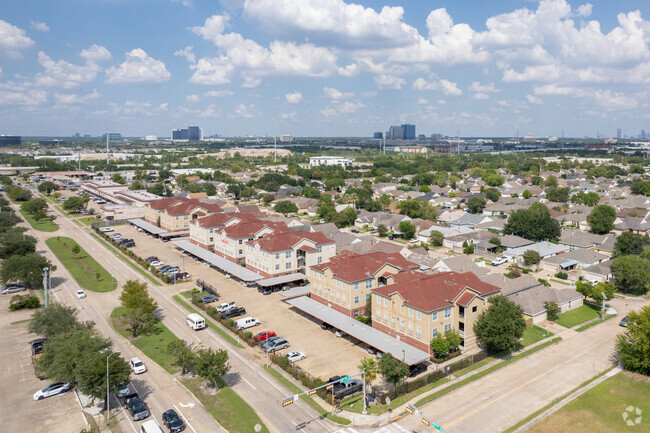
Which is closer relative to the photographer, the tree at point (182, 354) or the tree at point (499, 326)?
the tree at point (182, 354)

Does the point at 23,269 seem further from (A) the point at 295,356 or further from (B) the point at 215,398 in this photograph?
(A) the point at 295,356

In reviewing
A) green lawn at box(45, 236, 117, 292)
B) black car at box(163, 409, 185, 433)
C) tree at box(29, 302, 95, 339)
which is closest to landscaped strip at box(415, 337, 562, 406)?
black car at box(163, 409, 185, 433)

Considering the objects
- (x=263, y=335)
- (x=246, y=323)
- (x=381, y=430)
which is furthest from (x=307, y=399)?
(x=246, y=323)

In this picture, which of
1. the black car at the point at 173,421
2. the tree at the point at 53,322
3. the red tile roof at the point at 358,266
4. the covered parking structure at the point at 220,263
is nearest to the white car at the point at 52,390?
the tree at the point at 53,322

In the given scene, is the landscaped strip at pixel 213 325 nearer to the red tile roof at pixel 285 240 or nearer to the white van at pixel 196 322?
the white van at pixel 196 322

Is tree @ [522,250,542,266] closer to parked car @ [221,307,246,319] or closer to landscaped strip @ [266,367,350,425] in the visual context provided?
parked car @ [221,307,246,319]

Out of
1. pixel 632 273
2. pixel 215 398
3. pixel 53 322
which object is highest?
pixel 632 273

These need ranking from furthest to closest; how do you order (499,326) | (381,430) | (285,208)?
(285,208) → (499,326) → (381,430)

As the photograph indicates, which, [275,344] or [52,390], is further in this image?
[275,344]
